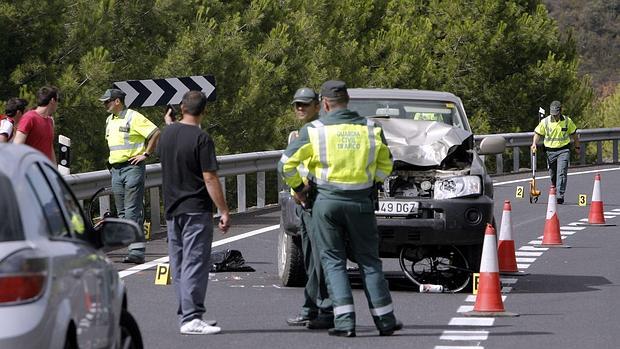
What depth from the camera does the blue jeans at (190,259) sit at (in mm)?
12141

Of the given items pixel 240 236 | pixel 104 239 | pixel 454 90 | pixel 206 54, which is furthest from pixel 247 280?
pixel 454 90

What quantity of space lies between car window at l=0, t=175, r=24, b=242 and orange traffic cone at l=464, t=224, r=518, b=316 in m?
7.16

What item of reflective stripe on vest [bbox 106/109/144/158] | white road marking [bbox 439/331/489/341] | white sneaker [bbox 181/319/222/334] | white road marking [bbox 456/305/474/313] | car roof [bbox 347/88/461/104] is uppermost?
car roof [bbox 347/88/461/104]

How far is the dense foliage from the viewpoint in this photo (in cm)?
4166

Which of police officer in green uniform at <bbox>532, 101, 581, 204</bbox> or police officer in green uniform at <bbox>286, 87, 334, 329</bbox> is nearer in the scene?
police officer in green uniform at <bbox>286, 87, 334, 329</bbox>

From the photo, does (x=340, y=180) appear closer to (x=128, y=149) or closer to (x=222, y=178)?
(x=128, y=149)

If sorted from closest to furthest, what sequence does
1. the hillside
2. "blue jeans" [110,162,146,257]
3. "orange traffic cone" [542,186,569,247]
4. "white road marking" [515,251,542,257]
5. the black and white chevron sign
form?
1. "blue jeans" [110,162,146,257]
2. "white road marking" [515,251,542,257]
3. "orange traffic cone" [542,186,569,247]
4. the black and white chevron sign
5. the hillside

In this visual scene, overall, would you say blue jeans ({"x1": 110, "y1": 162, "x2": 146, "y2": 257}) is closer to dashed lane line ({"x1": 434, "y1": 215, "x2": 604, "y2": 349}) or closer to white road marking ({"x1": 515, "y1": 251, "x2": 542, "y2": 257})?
dashed lane line ({"x1": 434, "y1": 215, "x2": 604, "y2": 349})

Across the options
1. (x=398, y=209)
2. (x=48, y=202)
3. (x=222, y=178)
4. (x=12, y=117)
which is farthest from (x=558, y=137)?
(x=48, y=202)

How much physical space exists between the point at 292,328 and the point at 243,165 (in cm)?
1457

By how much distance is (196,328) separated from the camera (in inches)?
473

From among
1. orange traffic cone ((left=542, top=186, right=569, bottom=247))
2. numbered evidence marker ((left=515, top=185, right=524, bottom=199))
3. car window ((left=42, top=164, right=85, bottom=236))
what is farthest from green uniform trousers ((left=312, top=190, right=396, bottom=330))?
numbered evidence marker ((left=515, top=185, right=524, bottom=199))

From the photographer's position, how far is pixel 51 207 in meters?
7.43

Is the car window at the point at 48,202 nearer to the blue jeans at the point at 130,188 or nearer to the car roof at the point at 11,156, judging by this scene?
the car roof at the point at 11,156
